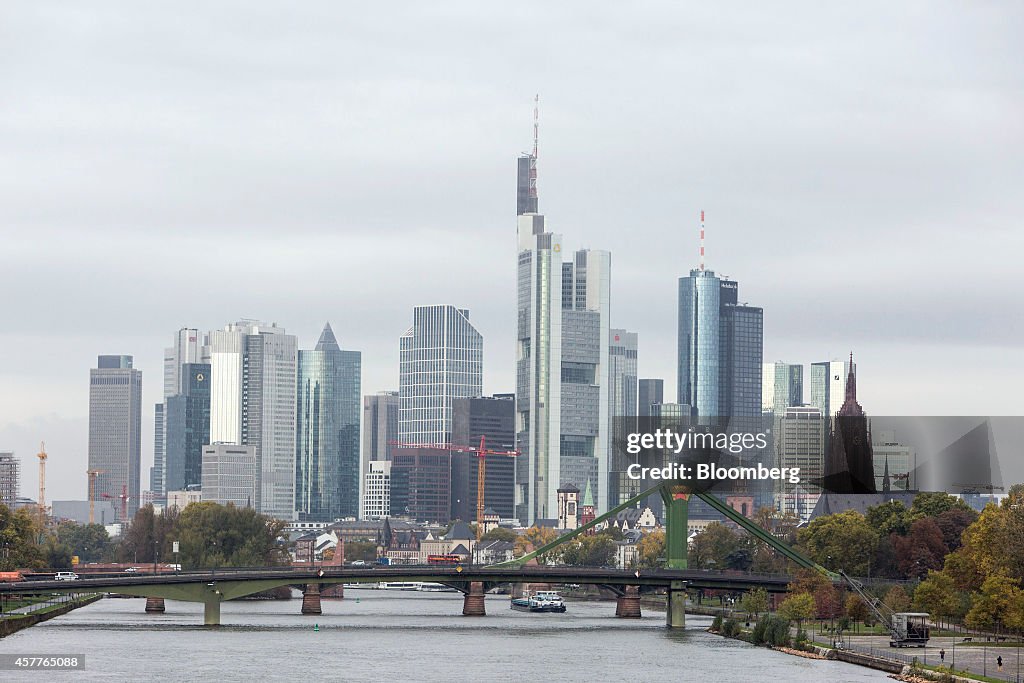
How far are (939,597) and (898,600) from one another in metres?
5.14

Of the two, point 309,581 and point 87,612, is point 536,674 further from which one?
point 87,612

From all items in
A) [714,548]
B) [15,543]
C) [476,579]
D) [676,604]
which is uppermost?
[15,543]

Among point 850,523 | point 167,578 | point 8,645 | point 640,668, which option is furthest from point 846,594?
point 8,645

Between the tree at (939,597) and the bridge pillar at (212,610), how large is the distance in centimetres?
4621

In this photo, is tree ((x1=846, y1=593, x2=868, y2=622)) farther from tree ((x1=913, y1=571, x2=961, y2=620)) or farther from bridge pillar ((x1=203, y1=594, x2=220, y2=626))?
bridge pillar ((x1=203, y1=594, x2=220, y2=626))

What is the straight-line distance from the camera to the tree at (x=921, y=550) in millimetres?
134250

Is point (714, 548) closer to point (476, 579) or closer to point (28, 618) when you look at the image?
point (476, 579)

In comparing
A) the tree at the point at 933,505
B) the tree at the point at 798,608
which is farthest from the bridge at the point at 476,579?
the tree at the point at 933,505

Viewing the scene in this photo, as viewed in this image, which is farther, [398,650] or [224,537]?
[224,537]

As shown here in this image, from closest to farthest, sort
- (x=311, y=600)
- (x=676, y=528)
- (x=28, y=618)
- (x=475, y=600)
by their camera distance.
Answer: (x=28, y=618), (x=676, y=528), (x=311, y=600), (x=475, y=600)

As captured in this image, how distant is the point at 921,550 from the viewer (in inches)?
5310

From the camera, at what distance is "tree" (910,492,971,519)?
146750 mm

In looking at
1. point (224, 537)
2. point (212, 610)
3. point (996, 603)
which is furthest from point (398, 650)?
point (224, 537)

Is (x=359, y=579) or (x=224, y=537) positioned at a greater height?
(x=224, y=537)
